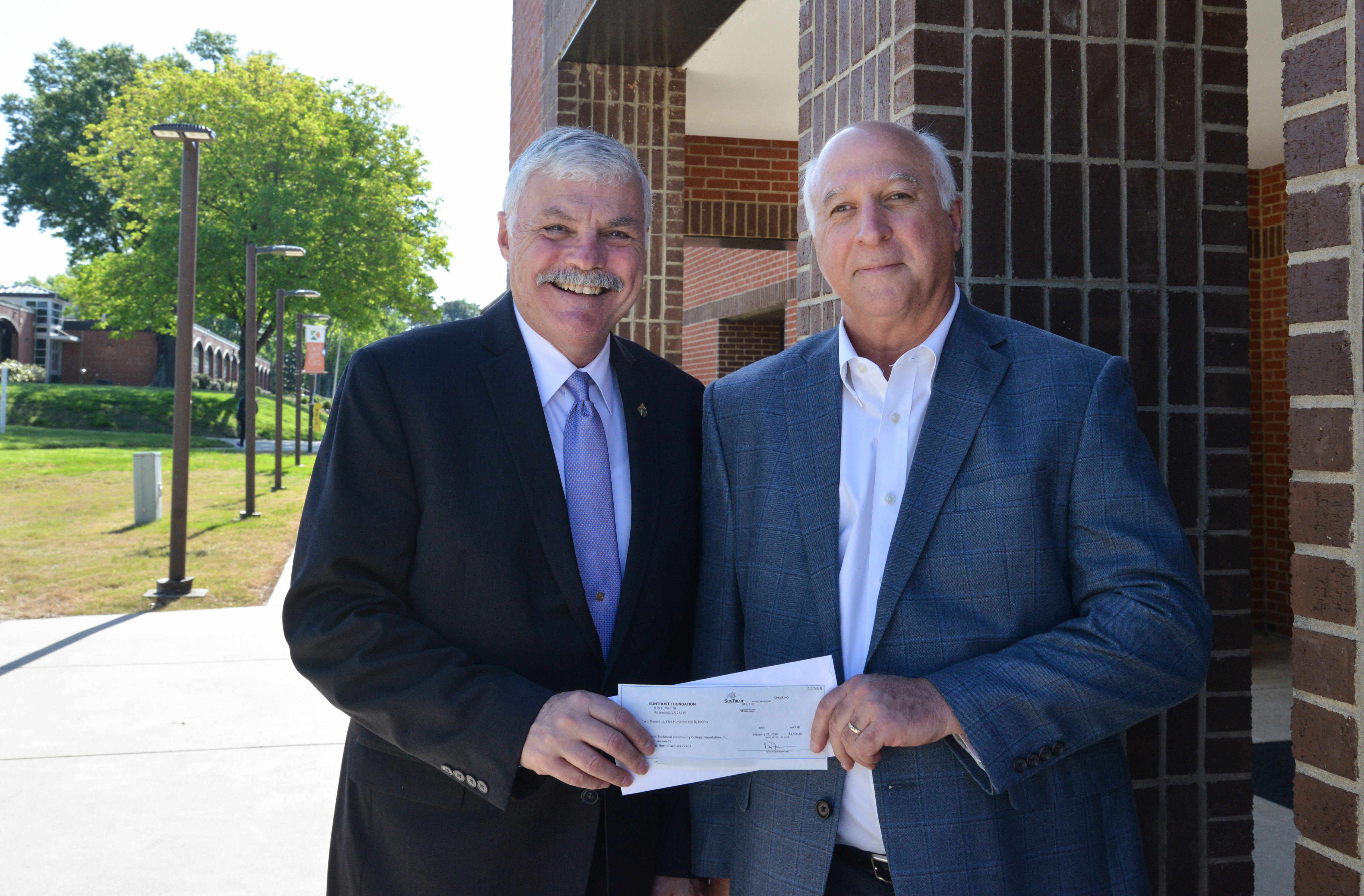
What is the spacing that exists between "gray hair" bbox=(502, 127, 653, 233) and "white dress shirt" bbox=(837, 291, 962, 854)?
0.57 m

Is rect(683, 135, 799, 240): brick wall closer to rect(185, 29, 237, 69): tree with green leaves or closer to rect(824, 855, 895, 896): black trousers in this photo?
rect(824, 855, 895, 896): black trousers

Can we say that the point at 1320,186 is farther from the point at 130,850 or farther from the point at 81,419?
the point at 81,419

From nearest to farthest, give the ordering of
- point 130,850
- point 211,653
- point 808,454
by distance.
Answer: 1. point 808,454
2. point 130,850
3. point 211,653

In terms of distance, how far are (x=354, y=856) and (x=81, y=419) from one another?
133 ft

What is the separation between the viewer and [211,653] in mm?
7426

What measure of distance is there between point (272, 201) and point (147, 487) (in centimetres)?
1950

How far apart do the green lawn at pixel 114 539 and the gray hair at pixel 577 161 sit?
7.02 metres

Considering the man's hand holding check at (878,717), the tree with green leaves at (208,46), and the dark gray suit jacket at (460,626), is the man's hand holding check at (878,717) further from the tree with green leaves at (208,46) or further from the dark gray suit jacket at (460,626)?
the tree with green leaves at (208,46)

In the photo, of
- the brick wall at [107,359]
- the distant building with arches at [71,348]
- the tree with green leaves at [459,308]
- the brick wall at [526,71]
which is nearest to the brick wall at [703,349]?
the brick wall at [526,71]

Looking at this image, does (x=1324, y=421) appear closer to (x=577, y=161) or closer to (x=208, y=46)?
(x=577, y=161)

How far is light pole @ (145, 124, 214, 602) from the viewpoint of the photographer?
9.51 metres

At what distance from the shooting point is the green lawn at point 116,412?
1447 inches

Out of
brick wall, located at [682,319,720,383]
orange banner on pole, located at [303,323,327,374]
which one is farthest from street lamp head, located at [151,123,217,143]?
orange banner on pole, located at [303,323,327,374]

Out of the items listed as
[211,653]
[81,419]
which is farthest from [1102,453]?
[81,419]
